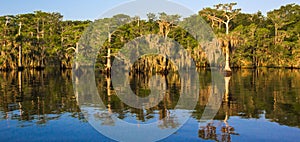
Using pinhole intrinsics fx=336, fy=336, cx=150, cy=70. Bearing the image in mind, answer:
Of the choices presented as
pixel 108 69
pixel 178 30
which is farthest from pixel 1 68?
pixel 178 30

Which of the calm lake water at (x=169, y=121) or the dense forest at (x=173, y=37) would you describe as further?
the dense forest at (x=173, y=37)

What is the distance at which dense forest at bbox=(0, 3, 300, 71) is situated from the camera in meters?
52.0

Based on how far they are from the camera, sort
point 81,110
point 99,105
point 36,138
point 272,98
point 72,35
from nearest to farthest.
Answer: point 36,138, point 81,110, point 99,105, point 272,98, point 72,35

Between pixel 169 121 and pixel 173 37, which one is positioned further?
pixel 173 37

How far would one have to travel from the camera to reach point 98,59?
5097 centimetres

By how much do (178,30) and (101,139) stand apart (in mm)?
50730

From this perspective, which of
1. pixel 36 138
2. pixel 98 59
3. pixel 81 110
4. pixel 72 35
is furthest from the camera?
pixel 72 35

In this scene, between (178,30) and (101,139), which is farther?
(178,30)

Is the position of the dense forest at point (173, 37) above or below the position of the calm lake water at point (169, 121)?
above

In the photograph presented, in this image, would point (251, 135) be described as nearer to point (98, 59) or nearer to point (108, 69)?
point (108, 69)

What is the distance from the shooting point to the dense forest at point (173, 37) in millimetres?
51969

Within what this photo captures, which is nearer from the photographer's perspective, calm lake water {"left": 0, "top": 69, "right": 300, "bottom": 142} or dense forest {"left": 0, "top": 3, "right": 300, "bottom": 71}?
calm lake water {"left": 0, "top": 69, "right": 300, "bottom": 142}

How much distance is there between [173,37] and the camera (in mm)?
56500

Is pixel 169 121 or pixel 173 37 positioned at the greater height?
pixel 173 37
